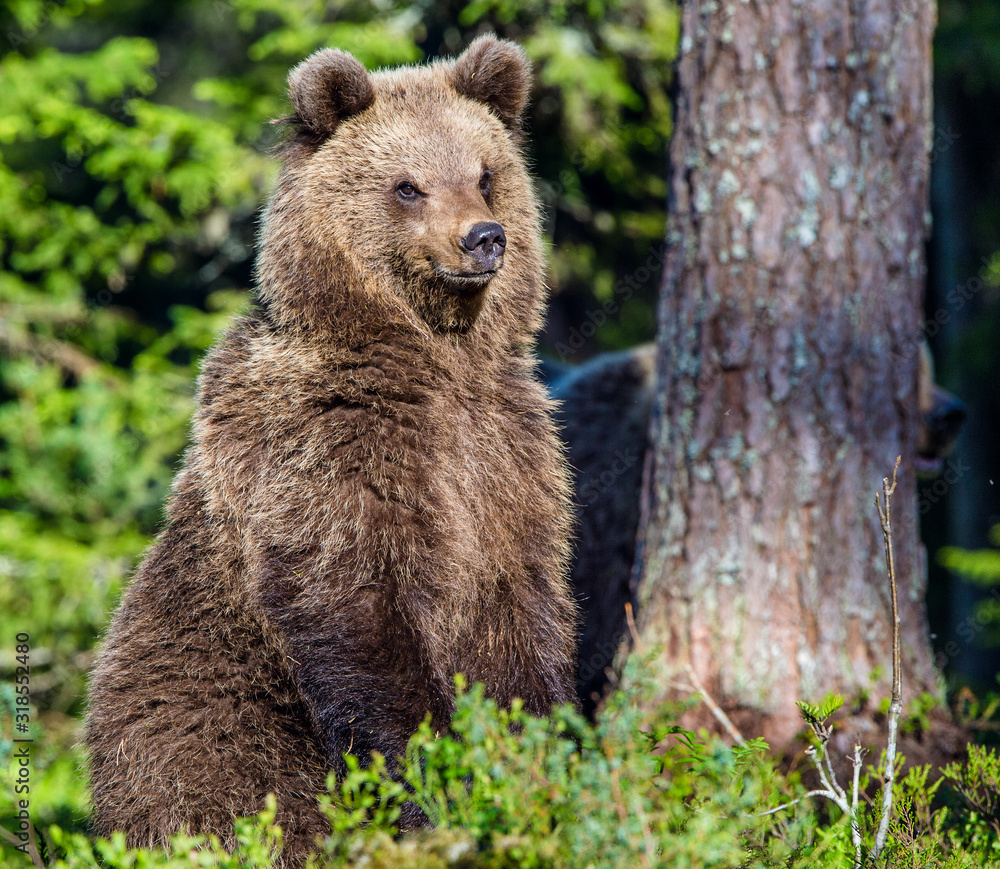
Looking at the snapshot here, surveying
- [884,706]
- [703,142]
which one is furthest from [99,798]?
[703,142]

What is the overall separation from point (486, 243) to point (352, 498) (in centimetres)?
95

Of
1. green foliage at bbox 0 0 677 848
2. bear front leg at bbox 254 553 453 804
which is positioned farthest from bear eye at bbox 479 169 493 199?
green foliage at bbox 0 0 677 848

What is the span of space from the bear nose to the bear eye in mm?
384

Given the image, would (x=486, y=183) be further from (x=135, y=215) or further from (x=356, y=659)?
(x=135, y=215)

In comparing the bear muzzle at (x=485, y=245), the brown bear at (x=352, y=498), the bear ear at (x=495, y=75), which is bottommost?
the brown bear at (x=352, y=498)

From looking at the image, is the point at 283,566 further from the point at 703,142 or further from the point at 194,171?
the point at 194,171

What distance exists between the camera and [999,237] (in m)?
11.3

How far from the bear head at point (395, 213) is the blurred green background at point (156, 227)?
3.45 metres

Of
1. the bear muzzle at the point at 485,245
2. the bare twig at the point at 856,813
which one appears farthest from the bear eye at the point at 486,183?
the bare twig at the point at 856,813

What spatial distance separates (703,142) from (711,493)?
5.11ft

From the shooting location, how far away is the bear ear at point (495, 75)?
3.79 m

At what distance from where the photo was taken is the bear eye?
3646 millimetres

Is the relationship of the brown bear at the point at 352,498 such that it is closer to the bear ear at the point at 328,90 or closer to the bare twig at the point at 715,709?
the bear ear at the point at 328,90

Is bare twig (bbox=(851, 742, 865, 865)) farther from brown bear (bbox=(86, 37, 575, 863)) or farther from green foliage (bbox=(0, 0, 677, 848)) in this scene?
green foliage (bbox=(0, 0, 677, 848))
